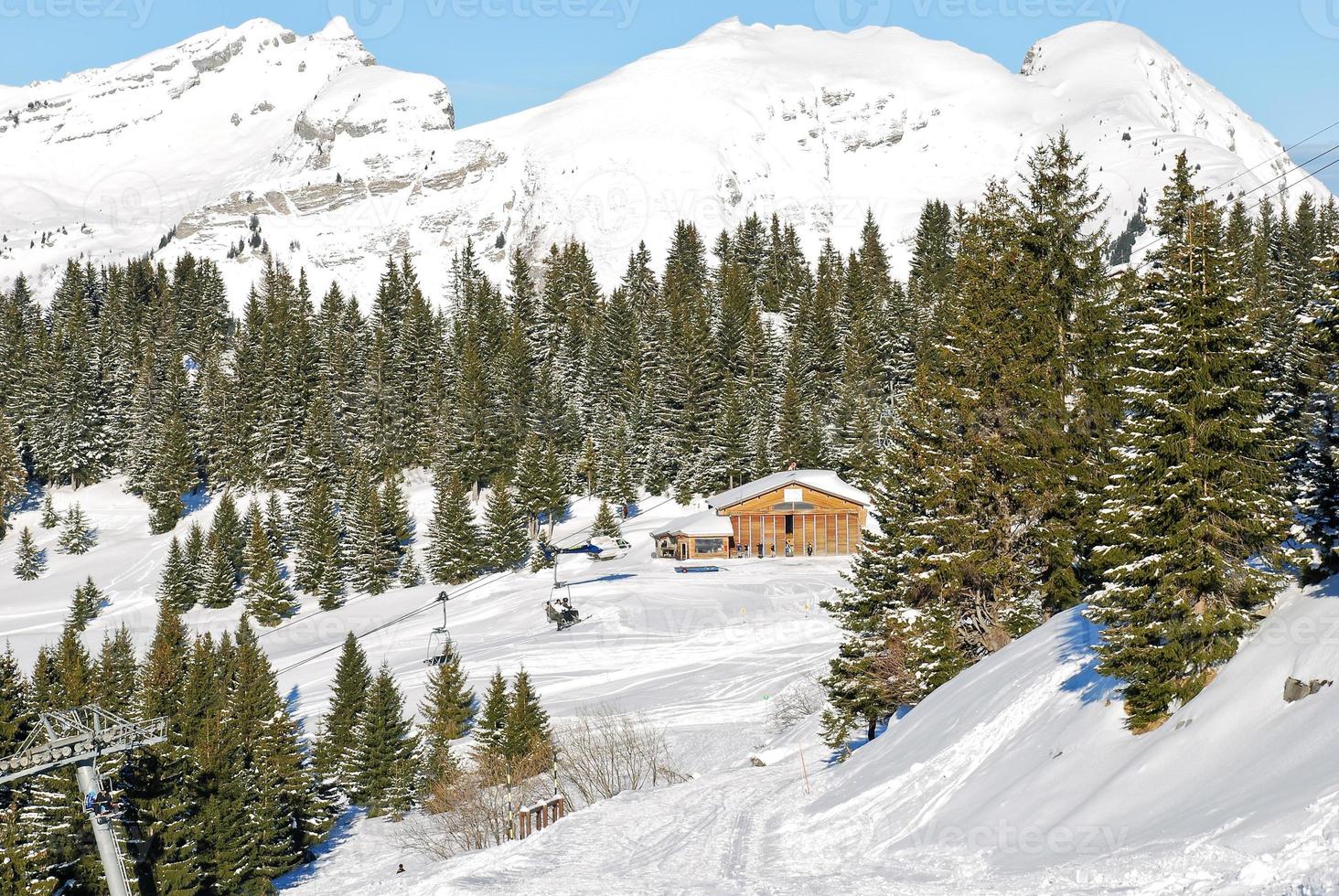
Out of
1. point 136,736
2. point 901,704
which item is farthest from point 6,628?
point 901,704

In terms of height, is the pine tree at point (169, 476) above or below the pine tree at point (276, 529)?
above

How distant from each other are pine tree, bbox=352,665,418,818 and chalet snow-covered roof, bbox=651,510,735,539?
27730 mm

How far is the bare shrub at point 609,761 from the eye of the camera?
118 feet

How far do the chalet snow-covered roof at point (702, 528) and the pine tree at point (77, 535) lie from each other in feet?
164

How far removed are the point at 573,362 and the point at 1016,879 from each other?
310 feet

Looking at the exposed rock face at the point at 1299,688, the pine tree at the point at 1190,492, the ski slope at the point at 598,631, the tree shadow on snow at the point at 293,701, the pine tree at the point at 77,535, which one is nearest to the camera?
the exposed rock face at the point at 1299,688

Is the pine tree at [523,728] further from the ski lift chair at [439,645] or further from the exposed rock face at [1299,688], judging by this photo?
the exposed rock face at [1299,688]

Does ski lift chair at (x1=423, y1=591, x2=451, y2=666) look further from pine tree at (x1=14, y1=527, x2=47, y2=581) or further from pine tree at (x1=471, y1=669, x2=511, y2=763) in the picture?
pine tree at (x1=14, y1=527, x2=47, y2=581)

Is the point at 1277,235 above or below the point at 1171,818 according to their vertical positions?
above

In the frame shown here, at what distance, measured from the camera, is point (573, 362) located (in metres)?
106

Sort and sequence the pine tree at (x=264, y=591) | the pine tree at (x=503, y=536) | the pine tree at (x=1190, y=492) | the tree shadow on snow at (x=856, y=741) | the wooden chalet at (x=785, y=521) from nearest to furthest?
the pine tree at (x=1190, y=492) → the tree shadow on snow at (x=856, y=741) → the pine tree at (x=264, y=591) → the pine tree at (x=503, y=536) → the wooden chalet at (x=785, y=521)

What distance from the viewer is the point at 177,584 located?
7356 cm

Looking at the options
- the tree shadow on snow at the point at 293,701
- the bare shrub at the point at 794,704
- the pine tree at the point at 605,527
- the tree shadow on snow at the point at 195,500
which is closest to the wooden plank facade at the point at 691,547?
the pine tree at the point at 605,527

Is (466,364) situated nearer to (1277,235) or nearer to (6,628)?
(6,628)
